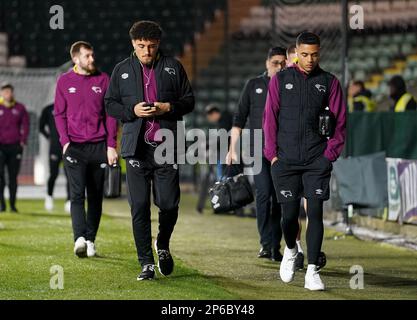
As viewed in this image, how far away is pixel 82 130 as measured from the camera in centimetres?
1198

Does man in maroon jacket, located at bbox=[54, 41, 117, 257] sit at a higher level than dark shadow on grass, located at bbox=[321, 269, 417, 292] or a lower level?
higher

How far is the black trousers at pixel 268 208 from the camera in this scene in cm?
1191

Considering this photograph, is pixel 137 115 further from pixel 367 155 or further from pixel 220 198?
pixel 367 155

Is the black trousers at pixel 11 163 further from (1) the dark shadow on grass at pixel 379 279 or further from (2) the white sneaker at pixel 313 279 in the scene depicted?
(2) the white sneaker at pixel 313 279

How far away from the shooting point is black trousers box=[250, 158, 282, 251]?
1191 cm

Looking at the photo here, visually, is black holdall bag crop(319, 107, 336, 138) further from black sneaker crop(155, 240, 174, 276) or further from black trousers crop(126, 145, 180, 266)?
black sneaker crop(155, 240, 174, 276)

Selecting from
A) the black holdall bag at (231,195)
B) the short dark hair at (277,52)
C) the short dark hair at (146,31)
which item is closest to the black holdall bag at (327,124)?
the short dark hair at (146,31)

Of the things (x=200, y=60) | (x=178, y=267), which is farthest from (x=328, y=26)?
(x=178, y=267)

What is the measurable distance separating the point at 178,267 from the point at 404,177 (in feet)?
14.2

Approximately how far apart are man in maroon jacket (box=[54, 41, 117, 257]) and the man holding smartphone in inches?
71.8

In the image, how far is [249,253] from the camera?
12797mm

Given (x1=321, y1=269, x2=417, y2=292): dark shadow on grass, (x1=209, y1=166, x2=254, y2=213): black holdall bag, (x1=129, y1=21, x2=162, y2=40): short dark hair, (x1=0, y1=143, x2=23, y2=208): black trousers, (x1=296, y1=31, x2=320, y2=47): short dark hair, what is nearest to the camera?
(x1=296, y1=31, x2=320, y2=47): short dark hair

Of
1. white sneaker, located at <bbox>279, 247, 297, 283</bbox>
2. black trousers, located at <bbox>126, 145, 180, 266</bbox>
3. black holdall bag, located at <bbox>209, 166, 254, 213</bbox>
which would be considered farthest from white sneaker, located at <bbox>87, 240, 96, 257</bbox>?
white sneaker, located at <bbox>279, 247, 297, 283</bbox>

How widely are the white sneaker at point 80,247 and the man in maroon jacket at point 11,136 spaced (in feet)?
25.1
